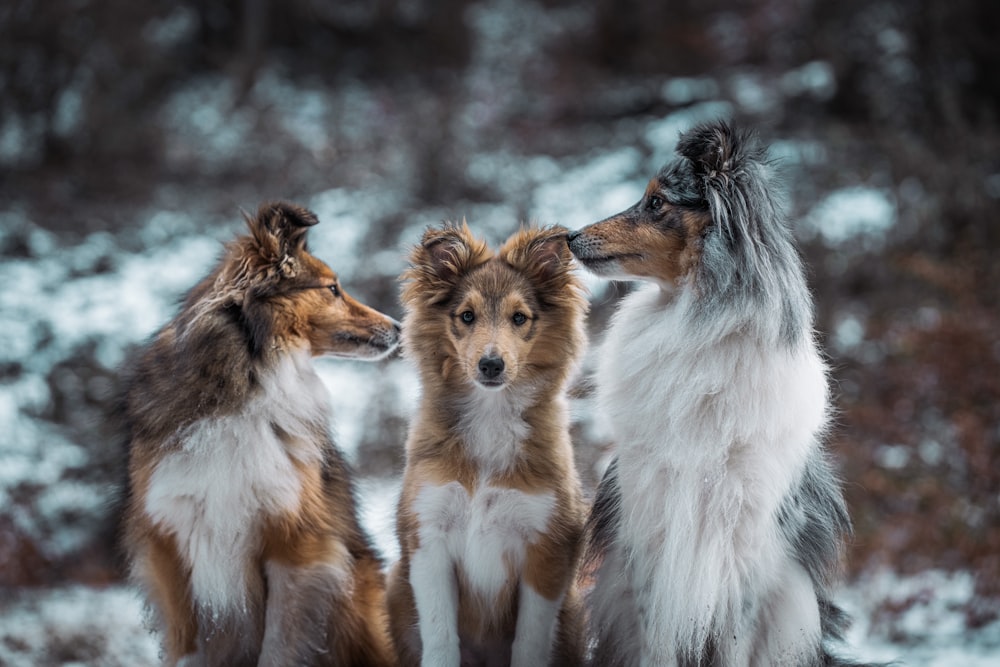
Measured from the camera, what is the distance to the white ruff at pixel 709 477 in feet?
11.5

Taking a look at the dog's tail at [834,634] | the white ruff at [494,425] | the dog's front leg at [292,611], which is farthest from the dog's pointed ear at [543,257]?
the dog's tail at [834,634]

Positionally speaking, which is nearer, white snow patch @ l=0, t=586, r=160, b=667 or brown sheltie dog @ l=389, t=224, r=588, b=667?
brown sheltie dog @ l=389, t=224, r=588, b=667

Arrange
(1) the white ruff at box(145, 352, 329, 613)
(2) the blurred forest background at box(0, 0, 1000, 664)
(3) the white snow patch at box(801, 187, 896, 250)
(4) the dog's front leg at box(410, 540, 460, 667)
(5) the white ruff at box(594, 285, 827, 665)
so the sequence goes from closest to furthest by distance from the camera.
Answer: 1. (5) the white ruff at box(594, 285, 827, 665)
2. (4) the dog's front leg at box(410, 540, 460, 667)
3. (1) the white ruff at box(145, 352, 329, 613)
4. (2) the blurred forest background at box(0, 0, 1000, 664)
5. (3) the white snow patch at box(801, 187, 896, 250)

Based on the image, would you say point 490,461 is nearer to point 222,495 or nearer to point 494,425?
point 494,425

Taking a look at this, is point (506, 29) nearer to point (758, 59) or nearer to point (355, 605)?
point (758, 59)

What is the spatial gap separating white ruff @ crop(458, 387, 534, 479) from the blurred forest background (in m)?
3.57

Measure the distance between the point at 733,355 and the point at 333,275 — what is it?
1.75 metres

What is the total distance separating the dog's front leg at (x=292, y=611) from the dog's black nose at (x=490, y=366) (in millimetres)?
1052

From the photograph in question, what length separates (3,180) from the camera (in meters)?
11.2

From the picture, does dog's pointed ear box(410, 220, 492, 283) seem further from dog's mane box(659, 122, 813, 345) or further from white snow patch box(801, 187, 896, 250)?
white snow patch box(801, 187, 896, 250)

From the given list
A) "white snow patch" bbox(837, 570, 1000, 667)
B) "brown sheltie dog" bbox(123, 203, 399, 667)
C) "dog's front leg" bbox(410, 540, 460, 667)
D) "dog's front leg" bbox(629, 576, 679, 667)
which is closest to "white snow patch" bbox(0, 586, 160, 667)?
"brown sheltie dog" bbox(123, 203, 399, 667)

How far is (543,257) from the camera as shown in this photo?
3.94 meters

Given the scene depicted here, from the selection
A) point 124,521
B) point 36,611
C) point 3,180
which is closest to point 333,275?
point 124,521

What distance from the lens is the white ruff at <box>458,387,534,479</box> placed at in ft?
12.2
